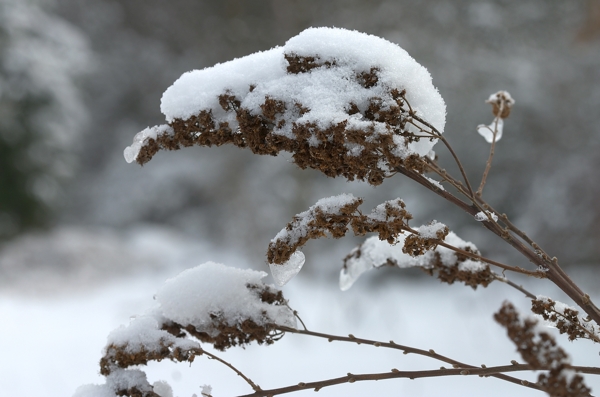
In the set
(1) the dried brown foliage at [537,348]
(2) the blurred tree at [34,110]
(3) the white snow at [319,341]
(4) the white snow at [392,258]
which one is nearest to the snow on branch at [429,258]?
(4) the white snow at [392,258]

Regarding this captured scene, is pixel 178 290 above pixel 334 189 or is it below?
below

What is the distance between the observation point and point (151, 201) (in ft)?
14.6

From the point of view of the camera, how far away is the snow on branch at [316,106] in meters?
0.42

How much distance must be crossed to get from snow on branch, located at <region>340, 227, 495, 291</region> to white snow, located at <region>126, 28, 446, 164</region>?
9 centimetres

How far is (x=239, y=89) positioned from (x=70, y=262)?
392 centimetres

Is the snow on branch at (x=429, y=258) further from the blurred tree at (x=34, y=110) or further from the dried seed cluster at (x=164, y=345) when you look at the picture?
the blurred tree at (x=34, y=110)

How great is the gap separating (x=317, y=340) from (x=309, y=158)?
2.12 metres

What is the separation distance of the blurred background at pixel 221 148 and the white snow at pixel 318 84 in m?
2.07

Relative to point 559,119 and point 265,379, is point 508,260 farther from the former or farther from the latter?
point 265,379

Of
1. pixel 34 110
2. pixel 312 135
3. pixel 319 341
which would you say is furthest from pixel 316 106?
pixel 34 110

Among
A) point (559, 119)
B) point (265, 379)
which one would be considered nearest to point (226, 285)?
point (265, 379)

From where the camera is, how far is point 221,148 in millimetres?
3746

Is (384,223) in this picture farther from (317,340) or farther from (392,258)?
(317,340)

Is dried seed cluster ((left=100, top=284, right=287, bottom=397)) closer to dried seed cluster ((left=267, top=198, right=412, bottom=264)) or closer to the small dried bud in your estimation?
dried seed cluster ((left=267, top=198, right=412, bottom=264))
